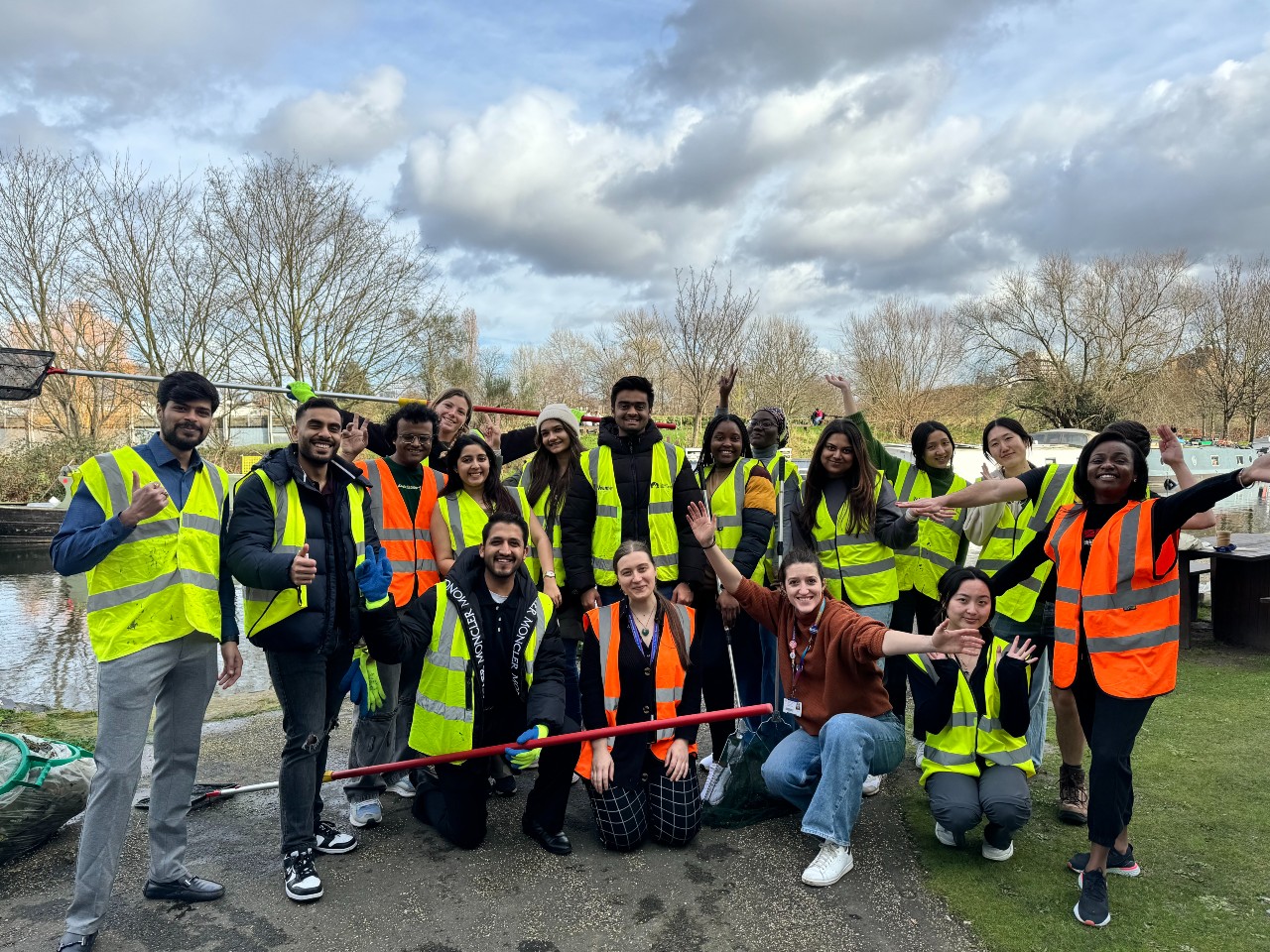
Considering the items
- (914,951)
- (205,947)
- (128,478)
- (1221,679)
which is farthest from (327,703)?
(1221,679)

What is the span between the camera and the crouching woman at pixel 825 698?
319 centimetres

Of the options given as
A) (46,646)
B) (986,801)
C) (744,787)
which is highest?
(986,801)

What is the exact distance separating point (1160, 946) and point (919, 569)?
6.57 feet

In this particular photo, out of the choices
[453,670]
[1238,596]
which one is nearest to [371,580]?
[453,670]

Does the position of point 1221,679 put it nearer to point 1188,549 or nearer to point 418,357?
point 1188,549

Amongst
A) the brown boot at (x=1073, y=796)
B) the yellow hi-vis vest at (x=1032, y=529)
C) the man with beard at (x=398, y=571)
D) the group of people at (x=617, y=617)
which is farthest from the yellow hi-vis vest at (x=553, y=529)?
the brown boot at (x=1073, y=796)

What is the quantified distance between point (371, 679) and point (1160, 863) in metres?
3.42

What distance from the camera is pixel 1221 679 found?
18.5 ft

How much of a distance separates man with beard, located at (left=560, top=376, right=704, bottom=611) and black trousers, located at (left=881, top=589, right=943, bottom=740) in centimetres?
113

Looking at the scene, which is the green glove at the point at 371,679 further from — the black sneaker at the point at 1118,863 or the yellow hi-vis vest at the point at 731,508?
the black sneaker at the point at 1118,863

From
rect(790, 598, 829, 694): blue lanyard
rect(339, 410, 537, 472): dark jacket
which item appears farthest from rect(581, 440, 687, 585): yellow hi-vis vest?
rect(339, 410, 537, 472): dark jacket

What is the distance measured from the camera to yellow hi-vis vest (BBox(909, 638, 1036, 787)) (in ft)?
10.8

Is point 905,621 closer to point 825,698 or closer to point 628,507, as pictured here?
point 825,698

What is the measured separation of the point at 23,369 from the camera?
6.42 m
